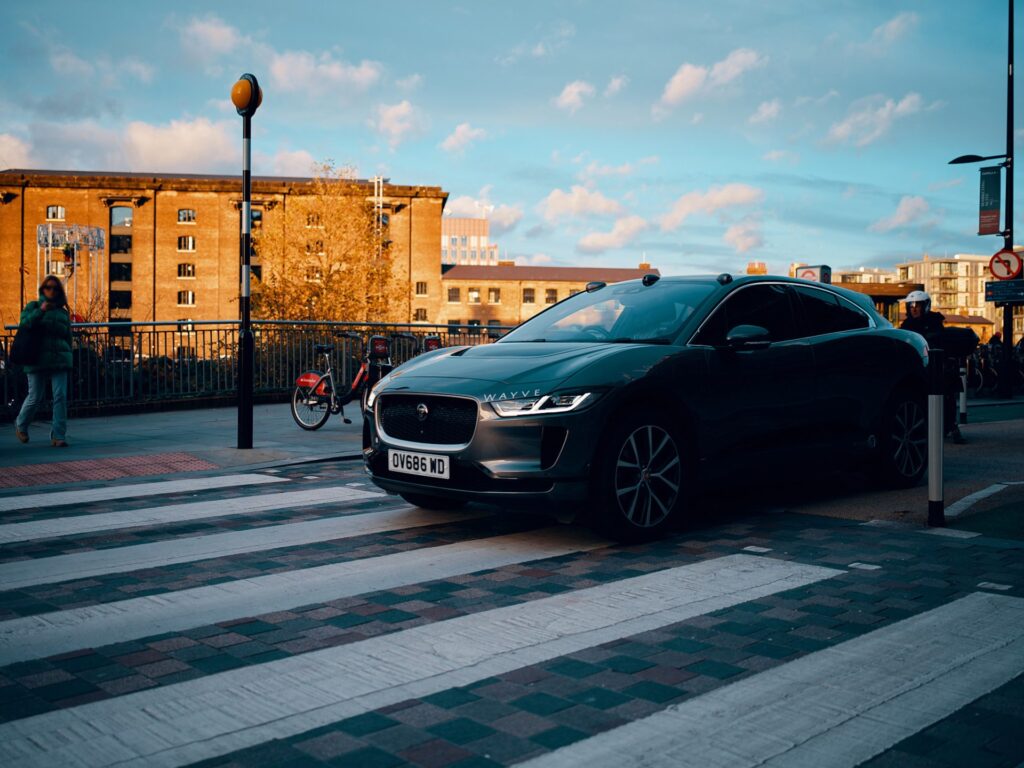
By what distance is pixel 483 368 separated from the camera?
6.02 m

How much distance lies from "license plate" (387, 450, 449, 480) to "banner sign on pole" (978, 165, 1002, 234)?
20.4 meters

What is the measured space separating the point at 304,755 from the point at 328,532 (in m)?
3.35

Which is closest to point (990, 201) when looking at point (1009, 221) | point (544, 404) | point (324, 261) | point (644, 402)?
point (1009, 221)

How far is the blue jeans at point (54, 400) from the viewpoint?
1080 centimetres

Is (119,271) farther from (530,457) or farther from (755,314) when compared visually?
(530,457)

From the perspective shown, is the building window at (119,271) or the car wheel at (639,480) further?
the building window at (119,271)

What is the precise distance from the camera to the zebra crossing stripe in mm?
2855

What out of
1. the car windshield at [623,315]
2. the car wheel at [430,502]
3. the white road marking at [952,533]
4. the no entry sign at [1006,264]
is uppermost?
the no entry sign at [1006,264]

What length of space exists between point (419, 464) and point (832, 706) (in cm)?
316

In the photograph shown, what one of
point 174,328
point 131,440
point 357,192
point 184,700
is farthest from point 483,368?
point 357,192

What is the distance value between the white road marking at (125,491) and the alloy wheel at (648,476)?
3.73m

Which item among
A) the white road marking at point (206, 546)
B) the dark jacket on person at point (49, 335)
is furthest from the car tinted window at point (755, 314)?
the dark jacket on person at point (49, 335)

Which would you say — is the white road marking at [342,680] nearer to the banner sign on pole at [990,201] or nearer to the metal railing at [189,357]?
the metal railing at [189,357]

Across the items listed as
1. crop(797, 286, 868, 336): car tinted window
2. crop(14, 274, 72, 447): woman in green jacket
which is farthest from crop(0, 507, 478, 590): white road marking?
crop(14, 274, 72, 447): woman in green jacket
